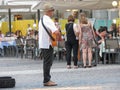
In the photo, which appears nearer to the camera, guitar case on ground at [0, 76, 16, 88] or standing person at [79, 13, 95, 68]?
guitar case on ground at [0, 76, 16, 88]

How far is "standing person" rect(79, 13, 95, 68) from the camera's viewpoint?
2002 cm

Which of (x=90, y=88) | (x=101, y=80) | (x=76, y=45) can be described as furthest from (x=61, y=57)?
(x=90, y=88)

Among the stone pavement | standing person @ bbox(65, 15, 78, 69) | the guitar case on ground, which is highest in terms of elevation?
standing person @ bbox(65, 15, 78, 69)

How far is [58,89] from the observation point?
1312cm

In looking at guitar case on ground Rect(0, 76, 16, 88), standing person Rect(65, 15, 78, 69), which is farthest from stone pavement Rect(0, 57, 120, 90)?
standing person Rect(65, 15, 78, 69)

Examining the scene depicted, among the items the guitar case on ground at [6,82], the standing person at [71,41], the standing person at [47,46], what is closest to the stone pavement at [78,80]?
the guitar case on ground at [6,82]

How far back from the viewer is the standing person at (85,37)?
65.7ft

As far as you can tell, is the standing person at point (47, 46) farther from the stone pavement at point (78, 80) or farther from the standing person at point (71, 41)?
the standing person at point (71, 41)

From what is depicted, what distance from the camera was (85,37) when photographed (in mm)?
20188

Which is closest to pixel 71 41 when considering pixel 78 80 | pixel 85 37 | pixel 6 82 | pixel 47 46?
pixel 85 37

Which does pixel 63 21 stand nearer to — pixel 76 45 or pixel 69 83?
pixel 76 45

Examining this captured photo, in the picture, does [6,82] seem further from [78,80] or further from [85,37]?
[85,37]

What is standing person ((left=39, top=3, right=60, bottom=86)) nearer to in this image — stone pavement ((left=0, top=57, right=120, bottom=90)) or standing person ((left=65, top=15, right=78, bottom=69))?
stone pavement ((left=0, top=57, right=120, bottom=90))

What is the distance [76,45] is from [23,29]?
2051 centimetres
